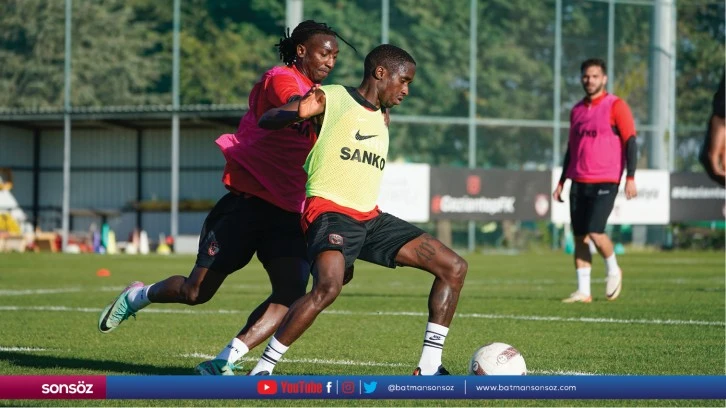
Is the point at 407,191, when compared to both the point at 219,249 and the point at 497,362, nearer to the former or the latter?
the point at 219,249

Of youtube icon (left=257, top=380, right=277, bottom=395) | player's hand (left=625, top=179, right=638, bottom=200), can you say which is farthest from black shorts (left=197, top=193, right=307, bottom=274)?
player's hand (left=625, top=179, right=638, bottom=200)

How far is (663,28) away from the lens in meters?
36.2

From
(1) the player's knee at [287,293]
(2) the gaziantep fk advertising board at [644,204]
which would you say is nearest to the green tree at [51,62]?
(2) the gaziantep fk advertising board at [644,204]

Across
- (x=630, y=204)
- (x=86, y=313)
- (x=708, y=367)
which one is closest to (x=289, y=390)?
(x=708, y=367)

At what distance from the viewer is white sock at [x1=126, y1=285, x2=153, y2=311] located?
25.4ft

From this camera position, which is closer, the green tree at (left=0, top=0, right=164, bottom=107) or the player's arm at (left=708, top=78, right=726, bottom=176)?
the player's arm at (left=708, top=78, right=726, bottom=176)

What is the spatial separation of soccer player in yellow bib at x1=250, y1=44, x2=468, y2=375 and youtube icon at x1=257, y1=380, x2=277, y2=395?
1.30m

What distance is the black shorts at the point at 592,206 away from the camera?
1338 cm

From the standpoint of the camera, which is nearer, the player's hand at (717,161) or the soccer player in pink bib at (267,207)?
the player's hand at (717,161)

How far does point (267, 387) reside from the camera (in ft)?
16.9

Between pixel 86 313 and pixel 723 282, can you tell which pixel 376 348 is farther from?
pixel 723 282

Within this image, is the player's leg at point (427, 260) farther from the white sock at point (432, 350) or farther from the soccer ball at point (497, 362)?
the soccer ball at point (497, 362)

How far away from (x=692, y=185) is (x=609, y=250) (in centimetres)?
2034

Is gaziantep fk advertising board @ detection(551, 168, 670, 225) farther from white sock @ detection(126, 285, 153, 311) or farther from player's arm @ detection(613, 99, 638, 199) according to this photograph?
white sock @ detection(126, 285, 153, 311)
